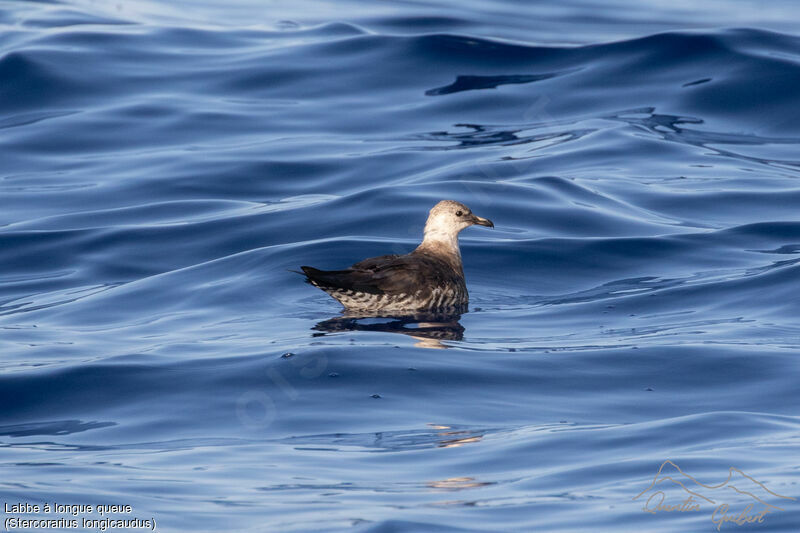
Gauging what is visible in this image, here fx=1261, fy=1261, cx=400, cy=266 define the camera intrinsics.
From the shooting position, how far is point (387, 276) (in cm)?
1066

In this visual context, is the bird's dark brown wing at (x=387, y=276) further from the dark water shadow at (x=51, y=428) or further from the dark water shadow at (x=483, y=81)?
the dark water shadow at (x=483, y=81)

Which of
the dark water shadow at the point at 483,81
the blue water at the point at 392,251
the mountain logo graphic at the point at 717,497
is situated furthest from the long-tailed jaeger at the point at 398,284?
the dark water shadow at the point at 483,81

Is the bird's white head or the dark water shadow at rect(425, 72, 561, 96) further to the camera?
the dark water shadow at rect(425, 72, 561, 96)

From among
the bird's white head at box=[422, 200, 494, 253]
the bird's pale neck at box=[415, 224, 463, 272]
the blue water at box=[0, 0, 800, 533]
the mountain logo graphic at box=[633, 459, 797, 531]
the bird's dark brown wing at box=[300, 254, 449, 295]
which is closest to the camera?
the mountain logo graphic at box=[633, 459, 797, 531]

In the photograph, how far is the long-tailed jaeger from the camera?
10398 millimetres

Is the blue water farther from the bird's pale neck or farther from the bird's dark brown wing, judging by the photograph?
the bird's pale neck

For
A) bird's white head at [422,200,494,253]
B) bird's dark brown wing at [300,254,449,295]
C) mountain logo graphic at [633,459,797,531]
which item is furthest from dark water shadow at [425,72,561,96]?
mountain logo graphic at [633,459,797,531]

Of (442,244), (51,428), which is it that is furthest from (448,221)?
(51,428)

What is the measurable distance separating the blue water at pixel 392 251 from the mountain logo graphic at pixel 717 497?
0.21ft

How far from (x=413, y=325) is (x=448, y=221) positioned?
169cm

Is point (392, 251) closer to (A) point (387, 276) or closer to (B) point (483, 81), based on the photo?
(A) point (387, 276)

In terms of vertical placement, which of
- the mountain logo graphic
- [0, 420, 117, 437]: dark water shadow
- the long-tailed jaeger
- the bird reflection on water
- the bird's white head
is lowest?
the mountain logo graphic

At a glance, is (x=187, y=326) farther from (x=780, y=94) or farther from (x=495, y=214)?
(x=780, y=94)

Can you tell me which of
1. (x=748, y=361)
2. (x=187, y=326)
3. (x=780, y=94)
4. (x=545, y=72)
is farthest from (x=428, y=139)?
(x=748, y=361)
